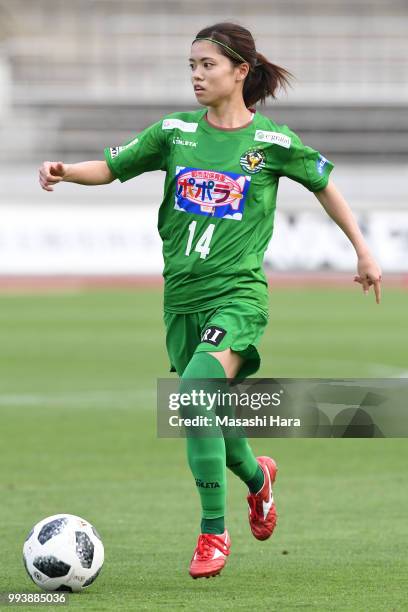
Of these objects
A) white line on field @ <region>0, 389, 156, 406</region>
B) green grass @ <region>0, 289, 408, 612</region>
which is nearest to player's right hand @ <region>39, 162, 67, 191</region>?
green grass @ <region>0, 289, 408, 612</region>

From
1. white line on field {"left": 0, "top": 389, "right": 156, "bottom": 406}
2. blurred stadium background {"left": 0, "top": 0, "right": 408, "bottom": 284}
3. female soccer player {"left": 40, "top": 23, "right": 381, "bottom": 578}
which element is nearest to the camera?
female soccer player {"left": 40, "top": 23, "right": 381, "bottom": 578}

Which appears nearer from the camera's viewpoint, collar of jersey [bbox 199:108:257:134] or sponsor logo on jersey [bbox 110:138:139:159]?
collar of jersey [bbox 199:108:257:134]

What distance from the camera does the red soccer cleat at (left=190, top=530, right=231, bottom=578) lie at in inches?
203

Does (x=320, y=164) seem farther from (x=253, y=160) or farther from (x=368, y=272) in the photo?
(x=368, y=272)

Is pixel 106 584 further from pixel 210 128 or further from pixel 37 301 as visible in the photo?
pixel 37 301

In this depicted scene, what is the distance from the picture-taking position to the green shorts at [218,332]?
17.4ft

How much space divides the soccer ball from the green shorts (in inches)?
35.9

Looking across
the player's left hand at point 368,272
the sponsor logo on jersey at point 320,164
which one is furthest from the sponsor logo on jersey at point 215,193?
the player's left hand at point 368,272

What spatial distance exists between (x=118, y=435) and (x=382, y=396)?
13.1 feet

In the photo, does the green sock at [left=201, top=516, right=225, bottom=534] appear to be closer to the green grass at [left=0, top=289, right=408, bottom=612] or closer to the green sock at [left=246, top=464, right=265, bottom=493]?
the green grass at [left=0, top=289, right=408, bottom=612]

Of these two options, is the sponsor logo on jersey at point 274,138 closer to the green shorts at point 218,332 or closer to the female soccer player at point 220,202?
the female soccer player at point 220,202

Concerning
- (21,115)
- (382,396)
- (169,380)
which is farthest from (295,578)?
(21,115)

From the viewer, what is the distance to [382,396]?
22.5 ft

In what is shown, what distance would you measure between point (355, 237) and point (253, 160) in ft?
1.84
